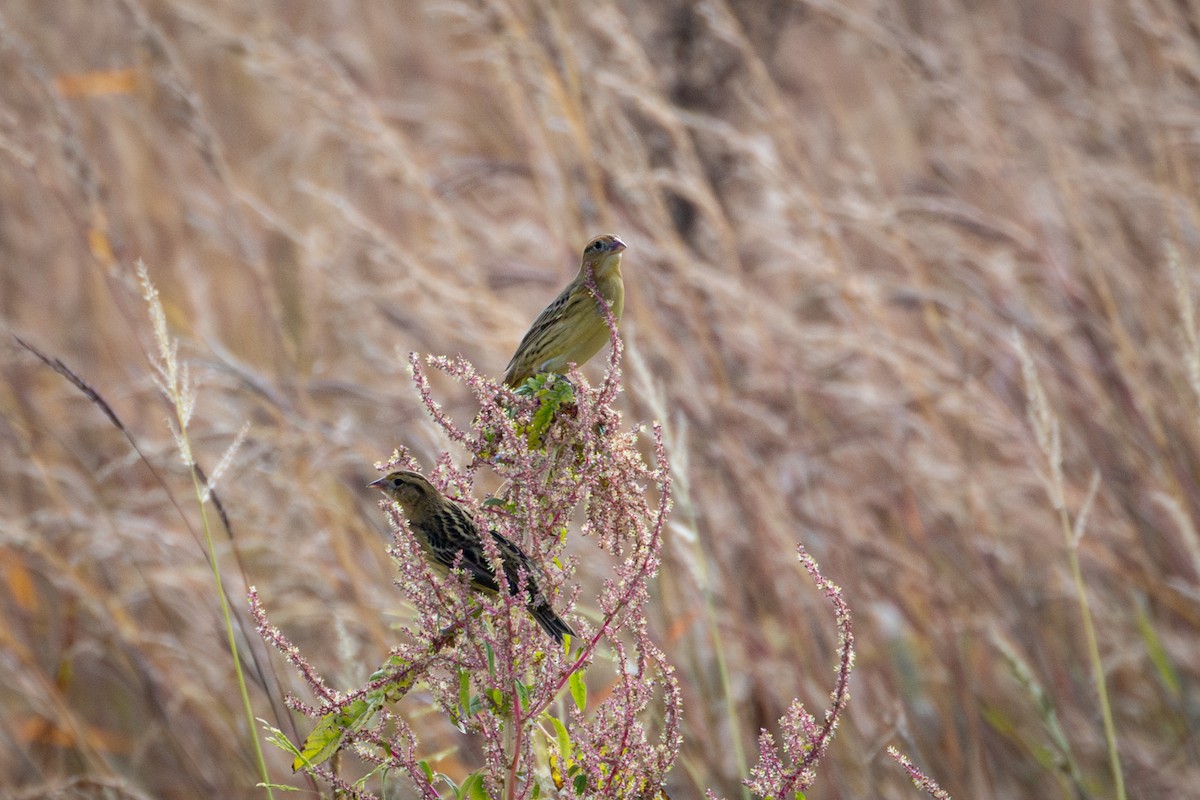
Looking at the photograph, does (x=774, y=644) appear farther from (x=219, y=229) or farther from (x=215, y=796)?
(x=219, y=229)

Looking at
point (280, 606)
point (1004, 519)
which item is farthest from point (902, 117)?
point (280, 606)

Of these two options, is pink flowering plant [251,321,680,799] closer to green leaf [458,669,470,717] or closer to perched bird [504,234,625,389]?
green leaf [458,669,470,717]

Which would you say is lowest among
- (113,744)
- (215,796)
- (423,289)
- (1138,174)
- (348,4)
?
(113,744)

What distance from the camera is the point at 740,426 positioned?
3793mm

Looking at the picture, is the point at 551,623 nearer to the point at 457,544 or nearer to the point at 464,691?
the point at 464,691

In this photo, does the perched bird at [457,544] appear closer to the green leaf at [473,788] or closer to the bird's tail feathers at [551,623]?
the bird's tail feathers at [551,623]

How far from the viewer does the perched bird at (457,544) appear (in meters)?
1.48

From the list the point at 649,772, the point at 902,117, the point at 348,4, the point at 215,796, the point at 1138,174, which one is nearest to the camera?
the point at 649,772

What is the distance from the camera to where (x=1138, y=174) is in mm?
3803

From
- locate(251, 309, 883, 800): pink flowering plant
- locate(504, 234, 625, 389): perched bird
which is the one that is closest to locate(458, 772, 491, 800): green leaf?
locate(251, 309, 883, 800): pink flowering plant

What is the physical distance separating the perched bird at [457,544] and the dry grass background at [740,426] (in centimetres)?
57

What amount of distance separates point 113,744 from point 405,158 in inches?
89.0

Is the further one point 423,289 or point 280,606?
point 280,606

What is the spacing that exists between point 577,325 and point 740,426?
1584 millimetres
